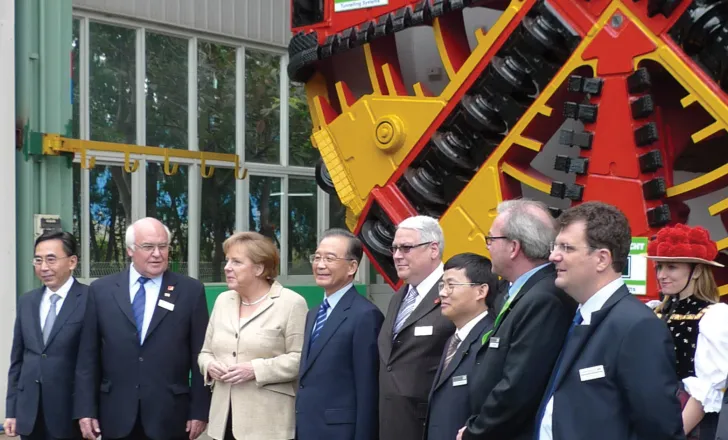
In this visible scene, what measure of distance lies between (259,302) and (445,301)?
1.21 metres

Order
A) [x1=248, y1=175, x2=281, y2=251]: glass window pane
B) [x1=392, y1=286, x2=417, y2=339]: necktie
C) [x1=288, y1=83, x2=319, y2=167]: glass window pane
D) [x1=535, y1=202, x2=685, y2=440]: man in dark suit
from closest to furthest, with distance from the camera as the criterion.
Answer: [x1=535, y1=202, x2=685, y2=440]: man in dark suit → [x1=392, y1=286, x2=417, y2=339]: necktie → [x1=248, y1=175, x2=281, y2=251]: glass window pane → [x1=288, y1=83, x2=319, y2=167]: glass window pane

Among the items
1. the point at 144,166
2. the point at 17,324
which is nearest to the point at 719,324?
the point at 17,324

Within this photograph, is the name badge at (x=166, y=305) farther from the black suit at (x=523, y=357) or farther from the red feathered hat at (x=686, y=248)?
the red feathered hat at (x=686, y=248)

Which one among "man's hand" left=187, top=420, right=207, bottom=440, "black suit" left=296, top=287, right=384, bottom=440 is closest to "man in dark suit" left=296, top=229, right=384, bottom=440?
"black suit" left=296, top=287, right=384, bottom=440

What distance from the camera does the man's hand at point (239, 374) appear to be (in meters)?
4.62

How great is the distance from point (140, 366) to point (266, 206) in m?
6.90

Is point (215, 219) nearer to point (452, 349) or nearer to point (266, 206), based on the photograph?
point (266, 206)

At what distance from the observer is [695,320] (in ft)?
13.0

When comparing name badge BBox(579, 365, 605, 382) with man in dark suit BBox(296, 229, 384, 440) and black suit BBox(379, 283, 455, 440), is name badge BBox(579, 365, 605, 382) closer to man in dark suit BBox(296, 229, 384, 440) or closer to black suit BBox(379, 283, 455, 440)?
black suit BBox(379, 283, 455, 440)

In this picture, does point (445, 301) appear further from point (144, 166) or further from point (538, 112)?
point (144, 166)

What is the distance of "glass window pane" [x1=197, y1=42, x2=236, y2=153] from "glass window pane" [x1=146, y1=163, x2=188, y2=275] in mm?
505

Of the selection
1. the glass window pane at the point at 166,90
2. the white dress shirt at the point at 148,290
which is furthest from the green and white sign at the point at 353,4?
the glass window pane at the point at 166,90

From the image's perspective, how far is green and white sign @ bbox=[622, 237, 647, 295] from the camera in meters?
5.57

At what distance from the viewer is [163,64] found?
10.6 m
